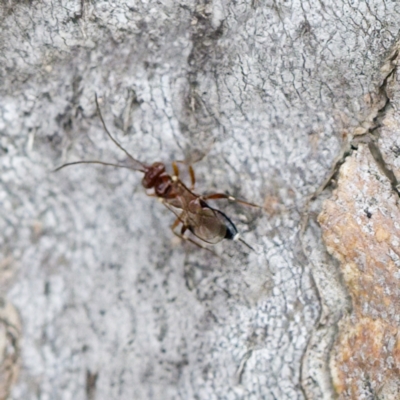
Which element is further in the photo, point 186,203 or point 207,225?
point 186,203

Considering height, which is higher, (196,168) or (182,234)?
(196,168)

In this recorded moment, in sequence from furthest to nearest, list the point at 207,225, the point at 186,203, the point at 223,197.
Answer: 1. the point at 186,203
2. the point at 207,225
3. the point at 223,197

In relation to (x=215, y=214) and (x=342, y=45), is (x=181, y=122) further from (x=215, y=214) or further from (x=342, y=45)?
(x=342, y=45)

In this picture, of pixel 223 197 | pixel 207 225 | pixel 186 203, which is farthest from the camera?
pixel 186 203

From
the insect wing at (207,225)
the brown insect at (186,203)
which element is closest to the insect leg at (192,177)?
the brown insect at (186,203)

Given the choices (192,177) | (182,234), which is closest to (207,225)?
(182,234)

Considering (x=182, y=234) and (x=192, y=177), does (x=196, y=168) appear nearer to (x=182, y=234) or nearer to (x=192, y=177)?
(x=192, y=177)

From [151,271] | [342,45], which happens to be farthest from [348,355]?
[342,45]
